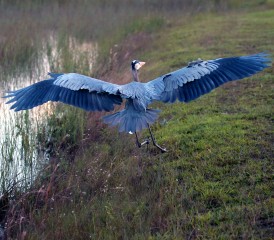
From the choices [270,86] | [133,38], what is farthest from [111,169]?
[133,38]

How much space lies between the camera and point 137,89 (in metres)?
5.22

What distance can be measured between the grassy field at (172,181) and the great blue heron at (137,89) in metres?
0.67

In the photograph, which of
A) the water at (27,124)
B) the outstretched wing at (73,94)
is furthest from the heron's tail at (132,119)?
the water at (27,124)

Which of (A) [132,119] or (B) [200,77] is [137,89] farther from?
(B) [200,77]

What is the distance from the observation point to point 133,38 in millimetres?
13523

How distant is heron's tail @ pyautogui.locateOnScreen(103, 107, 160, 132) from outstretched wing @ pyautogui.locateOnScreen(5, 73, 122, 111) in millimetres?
214

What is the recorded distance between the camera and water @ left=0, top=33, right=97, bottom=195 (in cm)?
545

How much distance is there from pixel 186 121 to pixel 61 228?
3.01m

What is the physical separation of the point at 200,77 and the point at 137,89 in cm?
66

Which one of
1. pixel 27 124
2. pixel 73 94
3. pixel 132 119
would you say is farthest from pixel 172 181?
pixel 27 124

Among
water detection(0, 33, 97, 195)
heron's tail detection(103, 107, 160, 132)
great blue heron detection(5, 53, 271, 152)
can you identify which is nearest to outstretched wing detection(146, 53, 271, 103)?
great blue heron detection(5, 53, 271, 152)

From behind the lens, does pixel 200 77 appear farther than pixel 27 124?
No

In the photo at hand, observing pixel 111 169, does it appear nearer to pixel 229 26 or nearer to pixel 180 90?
pixel 180 90

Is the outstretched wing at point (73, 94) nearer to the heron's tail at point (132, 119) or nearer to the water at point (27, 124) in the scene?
the heron's tail at point (132, 119)
